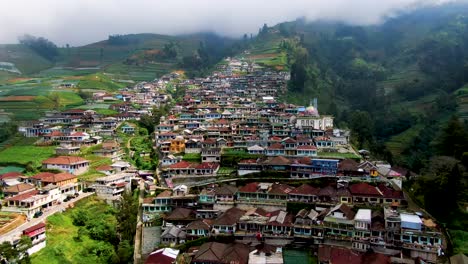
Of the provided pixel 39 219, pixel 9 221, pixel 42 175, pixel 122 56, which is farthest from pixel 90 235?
pixel 122 56

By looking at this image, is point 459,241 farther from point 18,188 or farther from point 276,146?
point 18,188

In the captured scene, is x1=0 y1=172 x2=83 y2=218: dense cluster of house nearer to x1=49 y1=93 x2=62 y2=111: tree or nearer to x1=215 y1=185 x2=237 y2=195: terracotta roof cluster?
x1=215 y1=185 x2=237 y2=195: terracotta roof cluster

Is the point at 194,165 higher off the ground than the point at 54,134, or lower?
lower

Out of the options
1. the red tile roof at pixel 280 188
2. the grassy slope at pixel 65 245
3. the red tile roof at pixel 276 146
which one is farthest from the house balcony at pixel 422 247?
the grassy slope at pixel 65 245

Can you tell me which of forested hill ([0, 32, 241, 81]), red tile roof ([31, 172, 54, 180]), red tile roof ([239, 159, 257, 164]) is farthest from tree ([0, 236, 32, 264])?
forested hill ([0, 32, 241, 81])

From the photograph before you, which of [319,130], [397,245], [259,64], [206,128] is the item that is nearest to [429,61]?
[259,64]

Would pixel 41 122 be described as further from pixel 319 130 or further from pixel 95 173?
pixel 319 130
